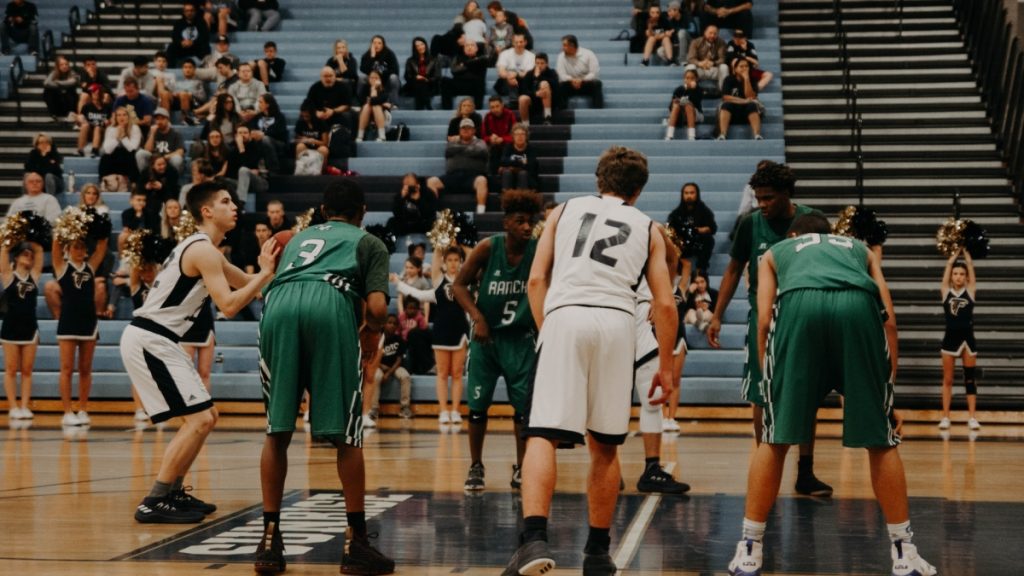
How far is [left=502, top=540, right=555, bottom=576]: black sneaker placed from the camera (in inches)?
210

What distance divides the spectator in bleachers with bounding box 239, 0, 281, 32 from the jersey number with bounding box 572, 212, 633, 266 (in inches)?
715

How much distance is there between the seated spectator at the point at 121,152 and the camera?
18828 mm

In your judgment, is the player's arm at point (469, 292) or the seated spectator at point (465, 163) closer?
the player's arm at point (469, 292)

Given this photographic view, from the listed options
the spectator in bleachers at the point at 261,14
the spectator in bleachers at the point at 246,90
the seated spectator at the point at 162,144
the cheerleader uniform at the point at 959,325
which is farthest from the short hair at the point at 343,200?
the spectator in bleachers at the point at 261,14

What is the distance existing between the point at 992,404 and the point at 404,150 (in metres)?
9.11

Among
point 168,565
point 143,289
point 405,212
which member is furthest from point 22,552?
point 405,212

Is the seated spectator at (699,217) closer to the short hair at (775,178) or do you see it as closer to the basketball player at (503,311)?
the basketball player at (503,311)

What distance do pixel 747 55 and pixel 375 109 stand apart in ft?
18.5

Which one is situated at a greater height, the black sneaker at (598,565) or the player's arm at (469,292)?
the player's arm at (469,292)

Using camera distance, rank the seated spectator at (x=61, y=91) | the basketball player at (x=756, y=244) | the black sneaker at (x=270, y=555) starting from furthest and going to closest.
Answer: the seated spectator at (x=61, y=91) < the basketball player at (x=756, y=244) < the black sneaker at (x=270, y=555)

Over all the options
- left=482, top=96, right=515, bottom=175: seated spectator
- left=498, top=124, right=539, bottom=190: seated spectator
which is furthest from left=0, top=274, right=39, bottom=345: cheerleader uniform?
left=482, top=96, right=515, bottom=175: seated spectator

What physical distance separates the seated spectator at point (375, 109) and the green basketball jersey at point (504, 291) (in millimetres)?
11321

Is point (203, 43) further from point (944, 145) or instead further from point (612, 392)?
point (612, 392)

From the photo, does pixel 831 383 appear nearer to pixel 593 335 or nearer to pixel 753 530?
pixel 753 530
